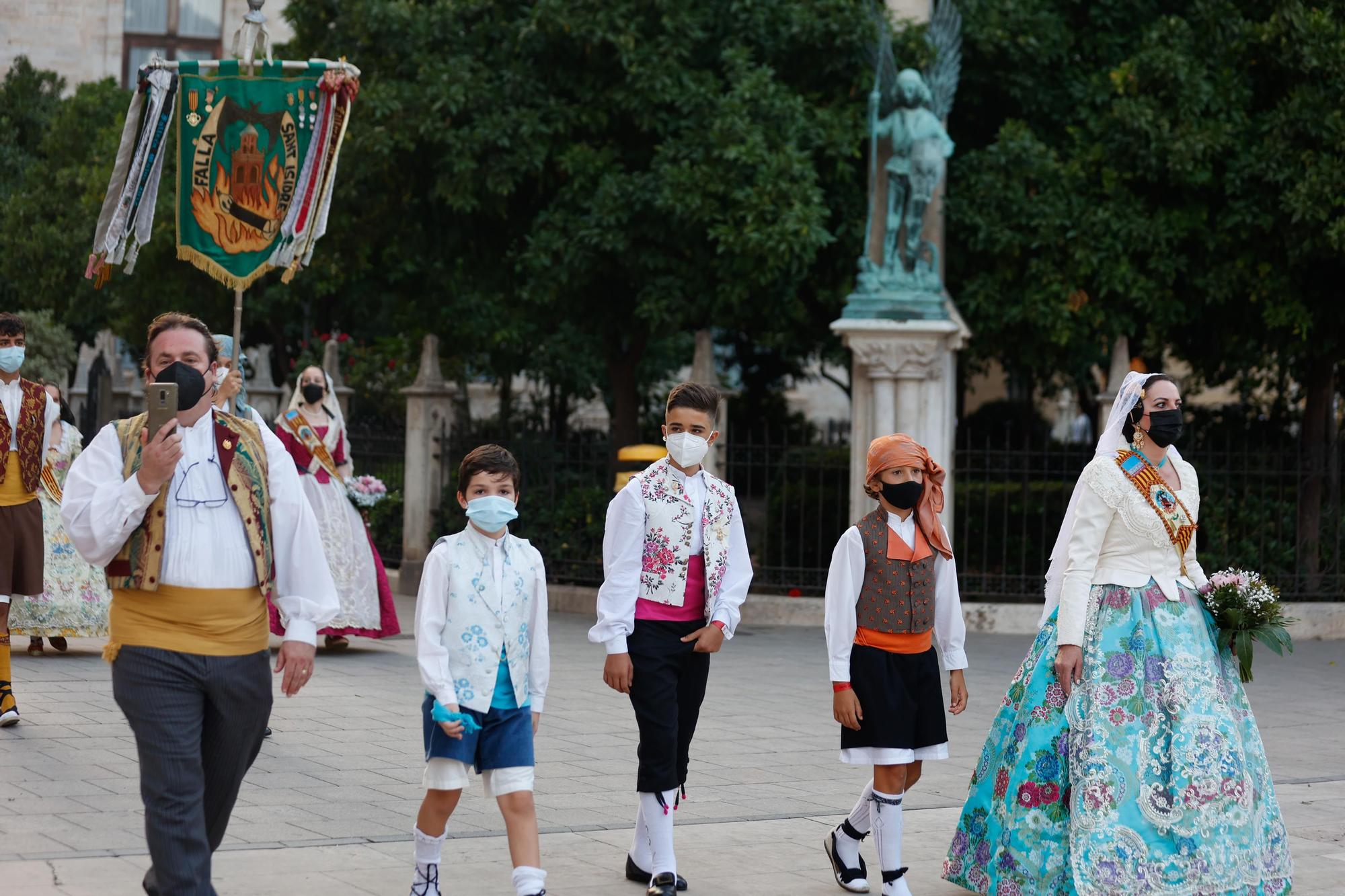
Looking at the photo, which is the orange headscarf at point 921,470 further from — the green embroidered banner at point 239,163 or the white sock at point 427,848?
the green embroidered banner at point 239,163

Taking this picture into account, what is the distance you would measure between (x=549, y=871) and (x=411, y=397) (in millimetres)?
11285

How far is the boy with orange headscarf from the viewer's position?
5.85 meters

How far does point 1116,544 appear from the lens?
598cm

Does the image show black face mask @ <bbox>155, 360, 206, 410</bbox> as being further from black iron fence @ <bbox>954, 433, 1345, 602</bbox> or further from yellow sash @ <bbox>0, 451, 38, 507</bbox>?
black iron fence @ <bbox>954, 433, 1345, 602</bbox>

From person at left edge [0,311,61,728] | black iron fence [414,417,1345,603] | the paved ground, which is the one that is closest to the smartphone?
the paved ground

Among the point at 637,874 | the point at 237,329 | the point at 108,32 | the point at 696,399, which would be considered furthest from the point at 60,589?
the point at 108,32

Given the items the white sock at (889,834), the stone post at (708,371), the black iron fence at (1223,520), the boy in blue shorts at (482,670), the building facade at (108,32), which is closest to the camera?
the boy in blue shorts at (482,670)

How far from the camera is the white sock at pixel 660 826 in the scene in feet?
18.9

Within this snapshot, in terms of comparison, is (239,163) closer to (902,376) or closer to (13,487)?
(13,487)

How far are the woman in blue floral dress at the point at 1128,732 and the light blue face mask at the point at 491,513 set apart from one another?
1913 mm

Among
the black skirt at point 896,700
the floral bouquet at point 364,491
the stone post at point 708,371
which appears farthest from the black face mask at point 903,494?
the stone post at point 708,371

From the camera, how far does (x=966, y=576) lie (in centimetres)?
1464

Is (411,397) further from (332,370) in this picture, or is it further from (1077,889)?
(1077,889)

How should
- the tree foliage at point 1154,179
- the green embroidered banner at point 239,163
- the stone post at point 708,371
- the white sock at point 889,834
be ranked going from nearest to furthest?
the white sock at point 889,834
the green embroidered banner at point 239,163
the tree foliage at point 1154,179
the stone post at point 708,371
